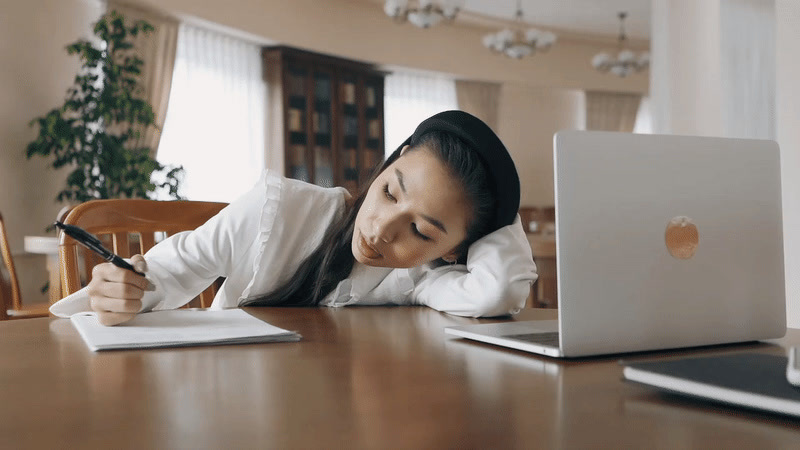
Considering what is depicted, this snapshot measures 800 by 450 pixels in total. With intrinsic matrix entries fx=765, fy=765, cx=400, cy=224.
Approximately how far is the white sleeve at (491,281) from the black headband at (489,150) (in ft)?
0.18

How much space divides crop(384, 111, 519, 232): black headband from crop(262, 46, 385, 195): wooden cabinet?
215 inches

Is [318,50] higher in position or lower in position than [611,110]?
higher

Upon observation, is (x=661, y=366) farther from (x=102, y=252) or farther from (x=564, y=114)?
(x=564, y=114)

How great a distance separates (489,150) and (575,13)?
789 cm

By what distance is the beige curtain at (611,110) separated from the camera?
10281mm

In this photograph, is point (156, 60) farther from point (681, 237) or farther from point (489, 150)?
point (681, 237)

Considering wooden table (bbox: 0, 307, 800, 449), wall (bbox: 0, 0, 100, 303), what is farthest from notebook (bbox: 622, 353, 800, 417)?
wall (bbox: 0, 0, 100, 303)

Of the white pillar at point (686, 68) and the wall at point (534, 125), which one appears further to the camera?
the wall at point (534, 125)

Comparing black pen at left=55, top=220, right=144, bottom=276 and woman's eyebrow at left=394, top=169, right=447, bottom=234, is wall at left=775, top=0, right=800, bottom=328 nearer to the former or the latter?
woman's eyebrow at left=394, top=169, right=447, bottom=234

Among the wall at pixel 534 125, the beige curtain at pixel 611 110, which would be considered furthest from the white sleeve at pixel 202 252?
the beige curtain at pixel 611 110

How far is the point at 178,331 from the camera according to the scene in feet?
3.28

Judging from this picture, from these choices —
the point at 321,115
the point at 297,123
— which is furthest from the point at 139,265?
the point at 321,115

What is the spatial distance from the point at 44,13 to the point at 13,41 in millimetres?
330

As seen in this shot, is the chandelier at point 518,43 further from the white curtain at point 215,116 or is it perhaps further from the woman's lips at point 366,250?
the woman's lips at point 366,250
